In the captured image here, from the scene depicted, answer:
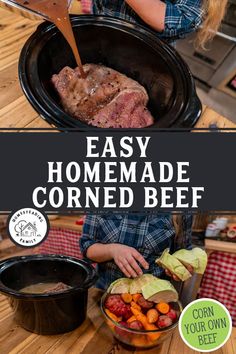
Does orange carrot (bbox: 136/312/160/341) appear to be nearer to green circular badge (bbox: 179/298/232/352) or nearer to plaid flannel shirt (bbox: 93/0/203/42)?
green circular badge (bbox: 179/298/232/352)

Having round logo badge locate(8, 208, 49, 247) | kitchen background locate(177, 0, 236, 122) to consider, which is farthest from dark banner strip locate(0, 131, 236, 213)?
kitchen background locate(177, 0, 236, 122)

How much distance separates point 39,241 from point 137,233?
1.35 feet

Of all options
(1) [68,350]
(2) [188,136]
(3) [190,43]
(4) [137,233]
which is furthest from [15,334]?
(3) [190,43]

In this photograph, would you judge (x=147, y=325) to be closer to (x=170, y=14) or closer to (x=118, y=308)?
(x=118, y=308)

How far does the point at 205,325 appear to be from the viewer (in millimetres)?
776

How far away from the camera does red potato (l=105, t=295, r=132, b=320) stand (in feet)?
2.76

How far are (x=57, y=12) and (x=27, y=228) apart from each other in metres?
0.33

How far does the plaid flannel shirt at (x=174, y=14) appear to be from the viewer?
0.81 m

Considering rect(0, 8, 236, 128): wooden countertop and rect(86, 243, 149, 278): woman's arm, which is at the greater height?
rect(0, 8, 236, 128): wooden countertop

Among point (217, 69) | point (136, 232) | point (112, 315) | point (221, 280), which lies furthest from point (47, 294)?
point (217, 69)

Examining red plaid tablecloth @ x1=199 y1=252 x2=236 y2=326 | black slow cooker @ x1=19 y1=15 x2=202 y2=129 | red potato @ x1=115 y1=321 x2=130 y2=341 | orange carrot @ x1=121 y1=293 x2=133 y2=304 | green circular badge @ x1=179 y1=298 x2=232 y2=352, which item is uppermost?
black slow cooker @ x1=19 y1=15 x2=202 y2=129

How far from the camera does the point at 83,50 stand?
835mm

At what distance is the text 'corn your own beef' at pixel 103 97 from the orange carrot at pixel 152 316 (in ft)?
1.02

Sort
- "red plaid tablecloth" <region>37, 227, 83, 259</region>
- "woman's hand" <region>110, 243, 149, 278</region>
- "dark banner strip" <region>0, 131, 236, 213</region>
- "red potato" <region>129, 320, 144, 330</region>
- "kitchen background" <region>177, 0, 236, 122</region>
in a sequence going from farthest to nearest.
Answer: "kitchen background" <region>177, 0, 236, 122</region>
"red plaid tablecloth" <region>37, 227, 83, 259</region>
"woman's hand" <region>110, 243, 149, 278</region>
"red potato" <region>129, 320, 144, 330</region>
"dark banner strip" <region>0, 131, 236, 213</region>
